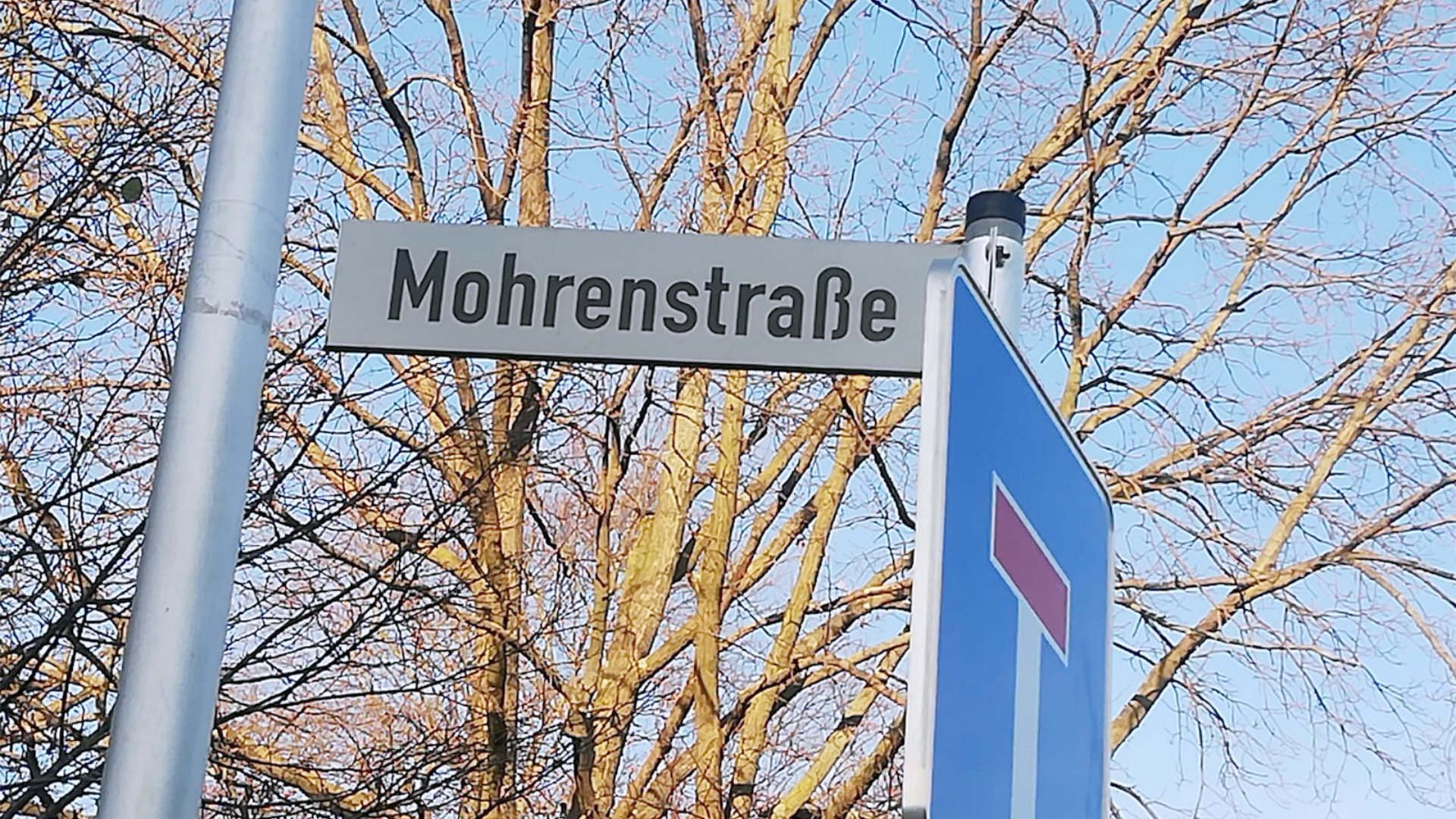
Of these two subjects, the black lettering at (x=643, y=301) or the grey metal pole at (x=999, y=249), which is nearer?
the grey metal pole at (x=999, y=249)

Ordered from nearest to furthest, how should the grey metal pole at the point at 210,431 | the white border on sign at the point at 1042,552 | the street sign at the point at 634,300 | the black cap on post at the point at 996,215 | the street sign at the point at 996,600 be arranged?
the street sign at the point at 996,600 < the white border on sign at the point at 1042,552 < the grey metal pole at the point at 210,431 < the black cap on post at the point at 996,215 < the street sign at the point at 634,300

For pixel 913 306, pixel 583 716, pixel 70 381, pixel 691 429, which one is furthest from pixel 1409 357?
pixel 913 306

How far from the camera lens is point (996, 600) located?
141 centimetres

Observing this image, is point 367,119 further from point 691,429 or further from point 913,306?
point 913,306

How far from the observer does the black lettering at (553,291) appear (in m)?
2.60

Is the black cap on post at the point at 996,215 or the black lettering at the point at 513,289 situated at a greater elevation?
the black lettering at the point at 513,289

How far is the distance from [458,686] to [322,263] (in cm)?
157

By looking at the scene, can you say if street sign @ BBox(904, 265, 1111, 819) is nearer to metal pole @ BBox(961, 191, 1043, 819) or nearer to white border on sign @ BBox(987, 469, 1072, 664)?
white border on sign @ BBox(987, 469, 1072, 664)

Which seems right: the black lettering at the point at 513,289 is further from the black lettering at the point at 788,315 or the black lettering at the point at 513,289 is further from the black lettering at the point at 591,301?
the black lettering at the point at 788,315

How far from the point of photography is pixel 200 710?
205 centimetres

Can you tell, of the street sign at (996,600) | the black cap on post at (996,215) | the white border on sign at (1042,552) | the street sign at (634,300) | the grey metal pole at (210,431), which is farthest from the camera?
the street sign at (634,300)

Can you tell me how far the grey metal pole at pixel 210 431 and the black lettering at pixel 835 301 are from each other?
701mm

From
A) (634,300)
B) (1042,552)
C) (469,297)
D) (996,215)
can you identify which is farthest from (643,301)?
(1042,552)

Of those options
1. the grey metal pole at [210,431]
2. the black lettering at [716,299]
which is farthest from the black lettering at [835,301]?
the grey metal pole at [210,431]
